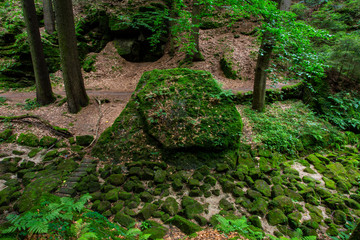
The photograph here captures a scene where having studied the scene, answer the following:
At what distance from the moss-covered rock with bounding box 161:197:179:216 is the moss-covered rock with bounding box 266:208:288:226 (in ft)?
6.47

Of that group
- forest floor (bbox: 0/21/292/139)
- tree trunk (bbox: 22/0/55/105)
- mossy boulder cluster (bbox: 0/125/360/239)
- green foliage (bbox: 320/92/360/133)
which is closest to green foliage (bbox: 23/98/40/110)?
forest floor (bbox: 0/21/292/139)

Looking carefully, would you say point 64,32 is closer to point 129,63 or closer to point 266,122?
point 129,63

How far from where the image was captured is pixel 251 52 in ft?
39.1

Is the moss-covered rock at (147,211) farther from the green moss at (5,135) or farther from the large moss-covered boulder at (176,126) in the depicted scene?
the green moss at (5,135)

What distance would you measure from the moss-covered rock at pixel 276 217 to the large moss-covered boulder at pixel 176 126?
168cm

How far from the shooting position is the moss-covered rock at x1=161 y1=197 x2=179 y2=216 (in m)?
3.71

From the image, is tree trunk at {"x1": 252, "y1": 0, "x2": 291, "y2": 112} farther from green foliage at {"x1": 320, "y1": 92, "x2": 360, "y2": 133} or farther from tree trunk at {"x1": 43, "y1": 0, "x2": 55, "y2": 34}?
tree trunk at {"x1": 43, "y1": 0, "x2": 55, "y2": 34}

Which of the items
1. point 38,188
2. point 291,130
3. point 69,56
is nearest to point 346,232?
point 291,130

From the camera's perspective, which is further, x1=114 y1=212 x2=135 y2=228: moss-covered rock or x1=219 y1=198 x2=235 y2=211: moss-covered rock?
x1=219 y1=198 x2=235 y2=211: moss-covered rock

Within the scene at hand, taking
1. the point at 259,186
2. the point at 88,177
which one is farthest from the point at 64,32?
the point at 259,186

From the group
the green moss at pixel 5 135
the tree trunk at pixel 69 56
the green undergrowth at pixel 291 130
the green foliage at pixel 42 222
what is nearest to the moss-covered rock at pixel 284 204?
the green undergrowth at pixel 291 130

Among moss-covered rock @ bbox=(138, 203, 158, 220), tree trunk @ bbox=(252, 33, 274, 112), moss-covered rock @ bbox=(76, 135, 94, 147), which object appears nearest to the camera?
moss-covered rock @ bbox=(138, 203, 158, 220)

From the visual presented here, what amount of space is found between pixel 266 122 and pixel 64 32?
8.52m

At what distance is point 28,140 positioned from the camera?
583 centimetres
